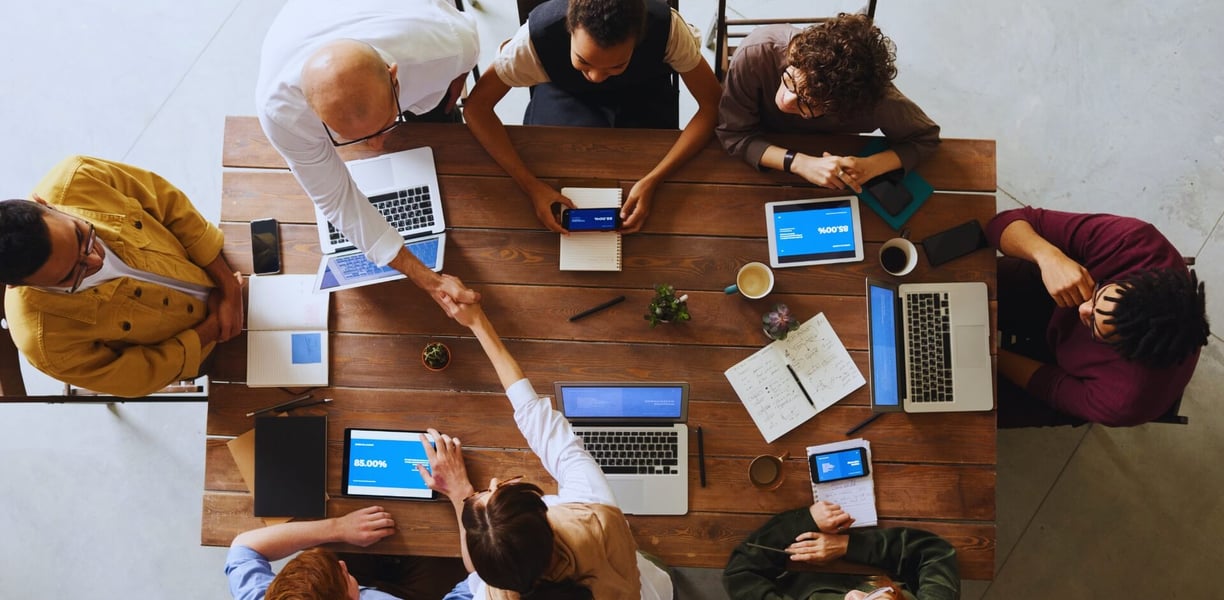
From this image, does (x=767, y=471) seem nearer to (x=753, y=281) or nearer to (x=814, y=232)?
(x=753, y=281)

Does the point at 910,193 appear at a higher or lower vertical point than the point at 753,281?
higher

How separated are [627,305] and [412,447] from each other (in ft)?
2.40

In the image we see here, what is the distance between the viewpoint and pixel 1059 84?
2.85m

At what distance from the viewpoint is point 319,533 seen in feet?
6.37

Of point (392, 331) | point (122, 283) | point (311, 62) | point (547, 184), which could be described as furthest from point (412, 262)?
point (122, 283)

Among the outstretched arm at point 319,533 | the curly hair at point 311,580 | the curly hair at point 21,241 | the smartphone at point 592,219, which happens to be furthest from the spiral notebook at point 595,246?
the curly hair at point 21,241

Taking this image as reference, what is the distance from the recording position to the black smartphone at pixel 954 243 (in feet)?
6.46

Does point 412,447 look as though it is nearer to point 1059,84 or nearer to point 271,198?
point 271,198

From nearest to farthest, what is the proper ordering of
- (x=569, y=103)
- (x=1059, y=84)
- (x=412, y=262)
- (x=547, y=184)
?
1. (x=412, y=262)
2. (x=547, y=184)
3. (x=569, y=103)
4. (x=1059, y=84)

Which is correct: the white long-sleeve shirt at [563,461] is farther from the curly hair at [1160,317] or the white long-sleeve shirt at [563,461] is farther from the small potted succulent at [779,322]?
the curly hair at [1160,317]

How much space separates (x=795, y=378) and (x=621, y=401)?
1.62ft

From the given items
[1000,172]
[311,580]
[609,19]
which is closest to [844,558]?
[311,580]

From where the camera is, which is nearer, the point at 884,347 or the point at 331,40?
the point at 331,40

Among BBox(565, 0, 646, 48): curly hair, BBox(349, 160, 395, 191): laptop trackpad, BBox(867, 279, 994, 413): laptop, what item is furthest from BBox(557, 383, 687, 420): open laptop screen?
BBox(565, 0, 646, 48): curly hair
